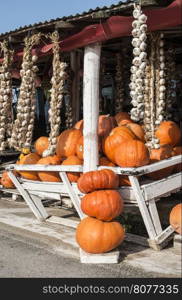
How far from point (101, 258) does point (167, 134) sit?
2336 millimetres

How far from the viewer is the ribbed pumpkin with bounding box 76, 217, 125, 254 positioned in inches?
185

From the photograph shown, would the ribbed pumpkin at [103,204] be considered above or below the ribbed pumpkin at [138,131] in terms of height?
below

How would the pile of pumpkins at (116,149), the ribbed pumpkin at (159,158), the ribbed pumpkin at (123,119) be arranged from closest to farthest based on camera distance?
the pile of pumpkins at (116,149) < the ribbed pumpkin at (159,158) < the ribbed pumpkin at (123,119)

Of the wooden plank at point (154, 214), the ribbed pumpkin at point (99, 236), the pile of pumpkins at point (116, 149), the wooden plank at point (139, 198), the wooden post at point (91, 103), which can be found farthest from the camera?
the wooden post at point (91, 103)

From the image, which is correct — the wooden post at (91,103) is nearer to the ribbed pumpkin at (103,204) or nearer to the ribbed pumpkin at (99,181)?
the ribbed pumpkin at (99,181)

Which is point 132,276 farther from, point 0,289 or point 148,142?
point 148,142

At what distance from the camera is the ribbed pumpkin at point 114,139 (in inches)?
217

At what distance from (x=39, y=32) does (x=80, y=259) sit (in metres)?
3.53

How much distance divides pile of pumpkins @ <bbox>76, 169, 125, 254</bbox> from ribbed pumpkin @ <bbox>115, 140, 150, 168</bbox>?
271mm

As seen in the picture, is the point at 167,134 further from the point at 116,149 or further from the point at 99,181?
the point at 99,181

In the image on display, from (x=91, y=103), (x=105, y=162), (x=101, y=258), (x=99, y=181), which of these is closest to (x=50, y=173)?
(x=105, y=162)

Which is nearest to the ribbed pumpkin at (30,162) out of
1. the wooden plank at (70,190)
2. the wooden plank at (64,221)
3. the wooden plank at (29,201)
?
the wooden plank at (29,201)

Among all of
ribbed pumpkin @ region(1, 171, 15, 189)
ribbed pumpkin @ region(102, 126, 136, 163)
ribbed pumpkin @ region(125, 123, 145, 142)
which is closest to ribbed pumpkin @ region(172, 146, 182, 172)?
ribbed pumpkin @ region(125, 123, 145, 142)

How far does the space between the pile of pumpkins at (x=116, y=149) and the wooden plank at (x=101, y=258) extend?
3.19 feet
